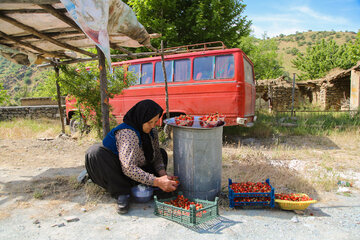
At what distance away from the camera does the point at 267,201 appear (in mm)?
2539

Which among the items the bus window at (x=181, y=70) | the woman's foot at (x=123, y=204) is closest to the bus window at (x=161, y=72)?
the bus window at (x=181, y=70)

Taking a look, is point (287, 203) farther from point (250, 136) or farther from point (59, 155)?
point (250, 136)

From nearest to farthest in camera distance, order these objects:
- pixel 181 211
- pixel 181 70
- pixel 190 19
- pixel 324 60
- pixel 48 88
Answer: pixel 181 211 → pixel 181 70 → pixel 190 19 → pixel 48 88 → pixel 324 60

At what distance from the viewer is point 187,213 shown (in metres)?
2.30

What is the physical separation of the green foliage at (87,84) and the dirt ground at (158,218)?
1982mm

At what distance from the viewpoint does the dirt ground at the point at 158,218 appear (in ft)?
7.06

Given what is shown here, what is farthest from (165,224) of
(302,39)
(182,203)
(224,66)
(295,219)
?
(302,39)

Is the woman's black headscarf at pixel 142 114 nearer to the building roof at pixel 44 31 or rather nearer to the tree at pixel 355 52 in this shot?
the building roof at pixel 44 31

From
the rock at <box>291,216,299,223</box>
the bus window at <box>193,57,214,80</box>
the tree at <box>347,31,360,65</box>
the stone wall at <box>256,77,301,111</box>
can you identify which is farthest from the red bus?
the tree at <box>347,31,360,65</box>

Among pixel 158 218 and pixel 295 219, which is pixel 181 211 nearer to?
pixel 158 218

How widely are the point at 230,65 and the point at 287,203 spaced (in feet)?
14.1

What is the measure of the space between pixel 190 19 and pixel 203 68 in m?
4.07

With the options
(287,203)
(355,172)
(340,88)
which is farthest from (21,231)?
(340,88)

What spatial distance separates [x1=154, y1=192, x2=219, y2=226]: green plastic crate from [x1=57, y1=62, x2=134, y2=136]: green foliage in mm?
4238
